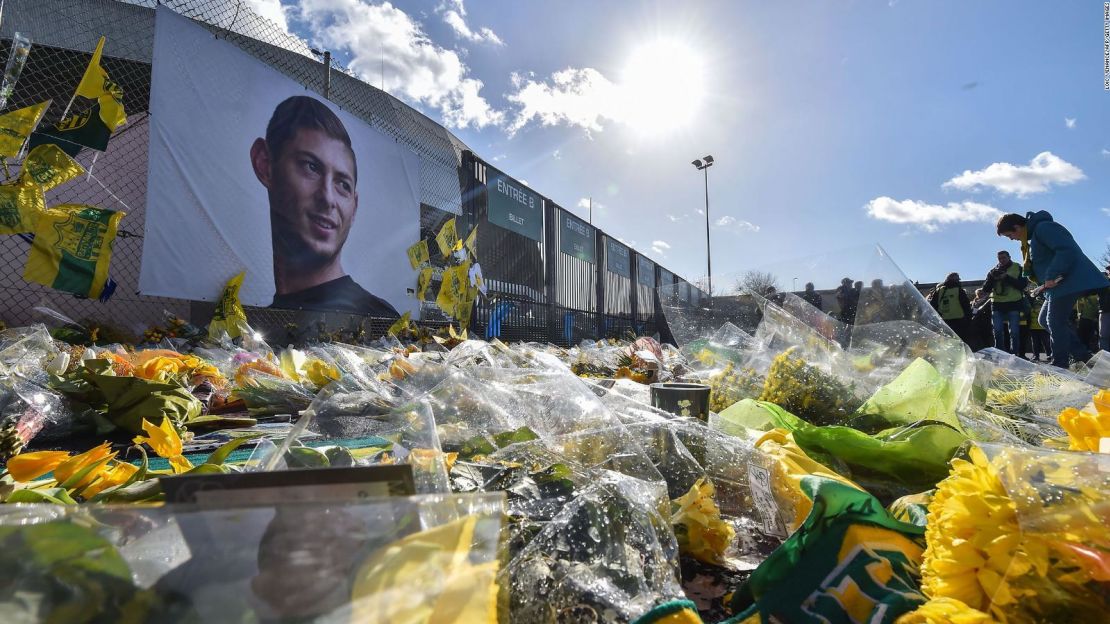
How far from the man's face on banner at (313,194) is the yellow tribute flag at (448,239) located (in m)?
1.30

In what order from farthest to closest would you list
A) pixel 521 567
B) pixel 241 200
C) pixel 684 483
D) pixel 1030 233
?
pixel 241 200 < pixel 1030 233 < pixel 684 483 < pixel 521 567

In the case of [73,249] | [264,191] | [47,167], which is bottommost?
[73,249]

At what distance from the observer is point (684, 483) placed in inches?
40.2

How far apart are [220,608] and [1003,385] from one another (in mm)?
2524

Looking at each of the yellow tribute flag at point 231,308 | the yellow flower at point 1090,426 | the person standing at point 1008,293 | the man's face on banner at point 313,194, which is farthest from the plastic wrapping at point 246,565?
Result: the person standing at point 1008,293

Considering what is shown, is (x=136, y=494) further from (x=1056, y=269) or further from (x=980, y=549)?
(x=1056, y=269)

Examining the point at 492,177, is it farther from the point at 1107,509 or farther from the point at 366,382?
the point at 1107,509

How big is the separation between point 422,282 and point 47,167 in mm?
4782

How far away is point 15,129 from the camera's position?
3.30 metres

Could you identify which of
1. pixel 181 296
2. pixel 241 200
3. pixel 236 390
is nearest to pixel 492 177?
pixel 241 200

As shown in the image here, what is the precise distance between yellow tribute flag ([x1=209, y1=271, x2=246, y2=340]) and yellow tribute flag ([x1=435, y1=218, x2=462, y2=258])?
2.81 m

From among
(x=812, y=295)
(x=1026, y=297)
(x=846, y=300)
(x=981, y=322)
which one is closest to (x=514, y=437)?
(x=846, y=300)

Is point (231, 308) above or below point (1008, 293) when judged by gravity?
below

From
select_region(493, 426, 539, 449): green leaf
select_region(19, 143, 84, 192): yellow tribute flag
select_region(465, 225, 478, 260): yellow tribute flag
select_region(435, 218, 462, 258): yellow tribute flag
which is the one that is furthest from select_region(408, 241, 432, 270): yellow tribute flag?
select_region(493, 426, 539, 449): green leaf
